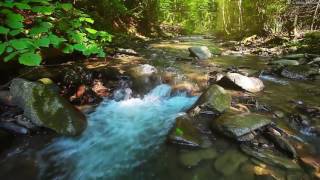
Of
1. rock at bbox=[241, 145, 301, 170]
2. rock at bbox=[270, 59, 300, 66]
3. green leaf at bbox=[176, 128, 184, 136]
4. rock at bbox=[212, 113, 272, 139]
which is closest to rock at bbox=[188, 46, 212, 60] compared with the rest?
rock at bbox=[270, 59, 300, 66]

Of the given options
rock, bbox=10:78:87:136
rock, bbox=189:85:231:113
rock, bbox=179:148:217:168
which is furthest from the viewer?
rock, bbox=189:85:231:113

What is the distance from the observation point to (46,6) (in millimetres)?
2980

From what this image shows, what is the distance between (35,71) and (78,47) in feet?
16.2

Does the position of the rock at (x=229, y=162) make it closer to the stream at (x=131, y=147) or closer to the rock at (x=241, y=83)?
the stream at (x=131, y=147)

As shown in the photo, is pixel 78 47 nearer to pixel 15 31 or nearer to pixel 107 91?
pixel 15 31

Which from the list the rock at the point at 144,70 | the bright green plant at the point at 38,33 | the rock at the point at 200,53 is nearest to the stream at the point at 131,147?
the rock at the point at 144,70

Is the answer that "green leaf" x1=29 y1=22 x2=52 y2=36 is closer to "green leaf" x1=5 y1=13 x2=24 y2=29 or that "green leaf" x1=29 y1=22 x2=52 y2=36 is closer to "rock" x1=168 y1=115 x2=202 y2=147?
"green leaf" x1=5 y1=13 x2=24 y2=29

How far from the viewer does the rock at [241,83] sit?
288 inches

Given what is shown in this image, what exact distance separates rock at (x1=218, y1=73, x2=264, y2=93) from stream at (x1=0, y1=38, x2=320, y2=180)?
0.24 metres

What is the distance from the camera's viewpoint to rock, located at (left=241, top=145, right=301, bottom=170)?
4.27 meters

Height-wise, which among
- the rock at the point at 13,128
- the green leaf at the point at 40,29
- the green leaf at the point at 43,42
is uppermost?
the green leaf at the point at 40,29

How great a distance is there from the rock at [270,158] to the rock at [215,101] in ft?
4.22

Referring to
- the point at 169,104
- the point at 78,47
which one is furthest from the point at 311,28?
the point at 78,47

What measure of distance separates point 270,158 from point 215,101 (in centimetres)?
181
